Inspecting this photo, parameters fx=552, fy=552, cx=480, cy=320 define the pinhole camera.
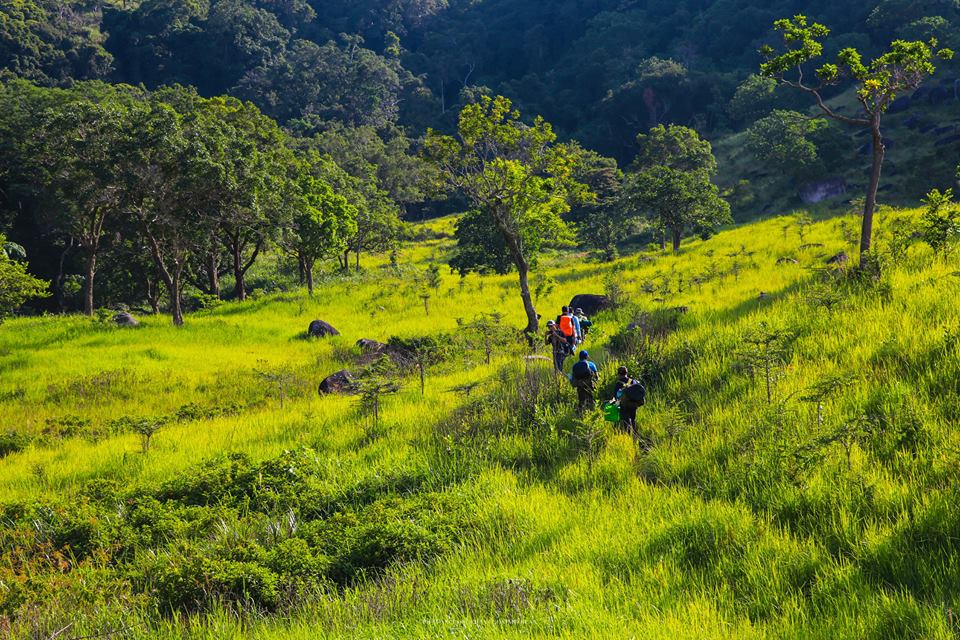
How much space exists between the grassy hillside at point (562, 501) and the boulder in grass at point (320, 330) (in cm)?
990

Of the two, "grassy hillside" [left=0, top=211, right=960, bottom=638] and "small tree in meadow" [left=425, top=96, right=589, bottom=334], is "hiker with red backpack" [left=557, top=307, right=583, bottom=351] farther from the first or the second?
"small tree in meadow" [left=425, top=96, right=589, bottom=334]

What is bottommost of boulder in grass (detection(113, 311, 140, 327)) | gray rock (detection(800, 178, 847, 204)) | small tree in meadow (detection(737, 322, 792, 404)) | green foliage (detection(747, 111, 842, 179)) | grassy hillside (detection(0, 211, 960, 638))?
grassy hillside (detection(0, 211, 960, 638))

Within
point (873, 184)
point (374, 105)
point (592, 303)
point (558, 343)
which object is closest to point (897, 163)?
point (592, 303)

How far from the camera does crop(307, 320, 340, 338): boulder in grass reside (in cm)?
2256

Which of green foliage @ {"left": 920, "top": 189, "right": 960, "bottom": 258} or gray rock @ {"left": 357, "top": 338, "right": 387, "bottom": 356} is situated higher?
green foliage @ {"left": 920, "top": 189, "right": 960, "bottom": 258}

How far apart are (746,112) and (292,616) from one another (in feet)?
305

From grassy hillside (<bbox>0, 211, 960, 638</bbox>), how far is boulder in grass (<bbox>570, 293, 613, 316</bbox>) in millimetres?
Answer: 6479

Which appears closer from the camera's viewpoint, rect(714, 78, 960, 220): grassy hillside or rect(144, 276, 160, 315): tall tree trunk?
rect(144, 276, 160, 315): tall tree trunk

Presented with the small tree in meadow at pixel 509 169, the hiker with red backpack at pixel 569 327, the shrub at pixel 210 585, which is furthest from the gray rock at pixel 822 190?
the shrub at pixel 210 585

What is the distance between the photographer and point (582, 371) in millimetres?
8500

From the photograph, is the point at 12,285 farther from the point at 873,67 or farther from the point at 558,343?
the point at 873,67

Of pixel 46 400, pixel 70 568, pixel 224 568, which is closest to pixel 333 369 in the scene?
pixel 46 400

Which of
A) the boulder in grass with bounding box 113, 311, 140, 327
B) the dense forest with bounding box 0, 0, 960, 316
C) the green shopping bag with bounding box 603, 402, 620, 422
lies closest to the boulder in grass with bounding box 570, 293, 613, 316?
the dense forest with bounding box 0, 0, 960, 316

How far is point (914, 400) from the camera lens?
5723mm
